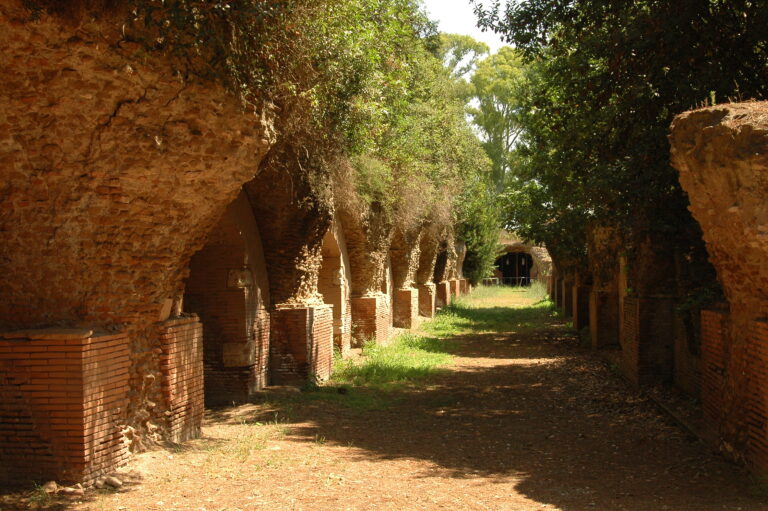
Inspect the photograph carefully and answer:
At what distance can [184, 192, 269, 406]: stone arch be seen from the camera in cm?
1038

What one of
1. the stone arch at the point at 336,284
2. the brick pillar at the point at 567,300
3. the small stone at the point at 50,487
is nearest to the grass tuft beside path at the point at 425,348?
the stone arch at the point at 336,284

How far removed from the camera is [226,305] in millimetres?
10414

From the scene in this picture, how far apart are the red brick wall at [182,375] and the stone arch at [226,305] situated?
239 cm

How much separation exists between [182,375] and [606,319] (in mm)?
12065

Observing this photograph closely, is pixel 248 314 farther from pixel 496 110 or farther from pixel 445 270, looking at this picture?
pixel 496 110

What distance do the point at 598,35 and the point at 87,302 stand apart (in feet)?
25.4

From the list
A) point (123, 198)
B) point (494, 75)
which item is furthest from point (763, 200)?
point (494, 75)

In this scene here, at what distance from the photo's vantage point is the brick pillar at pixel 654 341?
38.8 feet

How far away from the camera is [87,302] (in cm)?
628

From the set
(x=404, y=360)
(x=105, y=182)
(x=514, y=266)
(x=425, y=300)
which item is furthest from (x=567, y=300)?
(x=514, y=266)

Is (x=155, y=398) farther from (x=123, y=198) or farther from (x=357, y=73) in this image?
(x=357, y=73)

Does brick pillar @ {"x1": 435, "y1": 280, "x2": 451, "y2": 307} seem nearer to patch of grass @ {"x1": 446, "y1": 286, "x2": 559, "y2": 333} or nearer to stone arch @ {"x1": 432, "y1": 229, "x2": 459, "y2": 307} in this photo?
stone arch @ {"x1": 432, "y1": 229, "x2": 459, "y2": 307}

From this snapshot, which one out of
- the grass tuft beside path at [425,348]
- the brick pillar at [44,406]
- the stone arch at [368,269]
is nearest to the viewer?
the brick pillar at [44,406]

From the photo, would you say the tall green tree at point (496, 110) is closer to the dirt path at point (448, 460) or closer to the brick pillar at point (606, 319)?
the brick pillar at point (606, 319)
